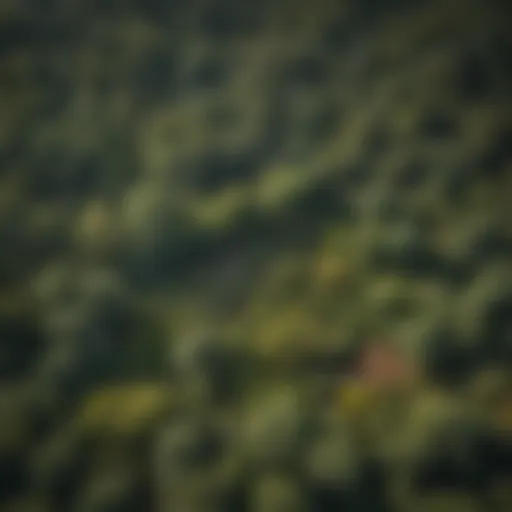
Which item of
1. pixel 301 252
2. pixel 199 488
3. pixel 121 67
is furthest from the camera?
pixel 121 67

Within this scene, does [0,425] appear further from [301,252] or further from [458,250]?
[458,250]

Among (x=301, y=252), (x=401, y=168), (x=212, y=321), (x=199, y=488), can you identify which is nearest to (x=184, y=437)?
(x=199, y=488)

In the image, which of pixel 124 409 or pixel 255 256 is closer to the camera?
pixel 124 409

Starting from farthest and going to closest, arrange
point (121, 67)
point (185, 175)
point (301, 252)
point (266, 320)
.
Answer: point (121, 67) → point (185, 175) → point (301, 252) → point (266, 320)

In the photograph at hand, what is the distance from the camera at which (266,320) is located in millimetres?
1323

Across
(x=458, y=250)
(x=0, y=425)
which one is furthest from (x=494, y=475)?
(x=0, y=425)

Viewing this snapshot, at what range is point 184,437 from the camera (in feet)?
3.70

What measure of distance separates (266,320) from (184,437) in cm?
30

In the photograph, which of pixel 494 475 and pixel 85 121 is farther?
pixel 85 121

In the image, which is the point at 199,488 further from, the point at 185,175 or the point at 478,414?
the point at 185,175

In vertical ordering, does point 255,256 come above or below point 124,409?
above

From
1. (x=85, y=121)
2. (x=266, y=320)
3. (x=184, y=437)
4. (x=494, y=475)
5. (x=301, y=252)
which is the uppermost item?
(x=85, y=121)

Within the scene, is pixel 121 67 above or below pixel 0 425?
above

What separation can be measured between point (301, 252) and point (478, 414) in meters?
0.49
